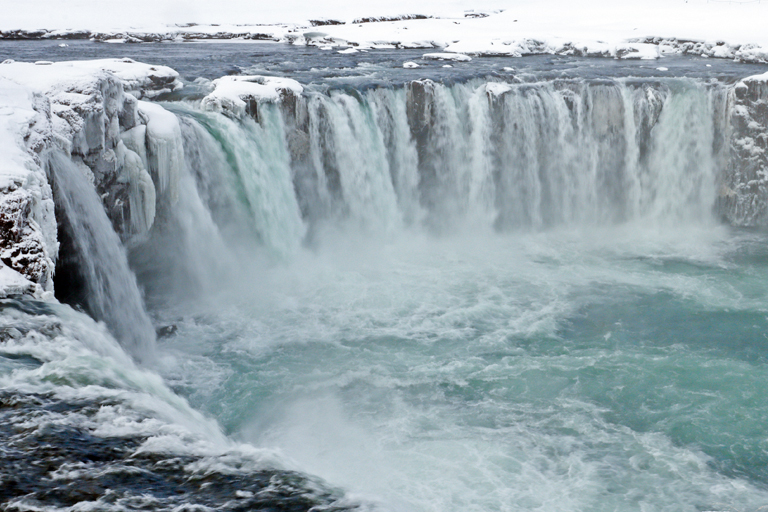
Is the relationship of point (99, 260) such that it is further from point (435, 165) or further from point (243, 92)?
point (435, 165)

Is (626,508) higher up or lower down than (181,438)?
lower down

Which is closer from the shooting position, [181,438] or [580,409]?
[181,438]

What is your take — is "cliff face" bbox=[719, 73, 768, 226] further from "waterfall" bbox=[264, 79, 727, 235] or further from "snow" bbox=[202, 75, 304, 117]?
"snow" bbox=[202, 75, 304, 117]

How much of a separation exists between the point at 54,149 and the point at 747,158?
15960mm

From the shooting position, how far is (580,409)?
9766 mm

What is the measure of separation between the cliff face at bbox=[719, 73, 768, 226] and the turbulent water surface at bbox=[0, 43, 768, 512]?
0.43 metres

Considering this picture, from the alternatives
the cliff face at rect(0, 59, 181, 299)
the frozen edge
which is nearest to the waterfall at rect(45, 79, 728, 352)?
the cliff face at rect(0, 59, 181, 299)

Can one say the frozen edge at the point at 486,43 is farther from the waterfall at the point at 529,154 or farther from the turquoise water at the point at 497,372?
the turquoise water at the point at 497,372

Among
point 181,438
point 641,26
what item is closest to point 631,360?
point 181,438

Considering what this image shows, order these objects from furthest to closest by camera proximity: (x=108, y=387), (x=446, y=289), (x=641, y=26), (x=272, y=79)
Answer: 1. (x=641, y=26)
2. (x=272, y=79)
3. (x=446, y=289)
4. (x=108, y=387)

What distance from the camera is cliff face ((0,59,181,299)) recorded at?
7387mm

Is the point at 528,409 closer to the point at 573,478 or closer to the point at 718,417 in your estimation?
the point at 573,478

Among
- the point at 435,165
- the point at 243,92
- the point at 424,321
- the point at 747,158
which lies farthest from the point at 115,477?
the point at 747,158

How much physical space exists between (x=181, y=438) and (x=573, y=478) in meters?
4.71
